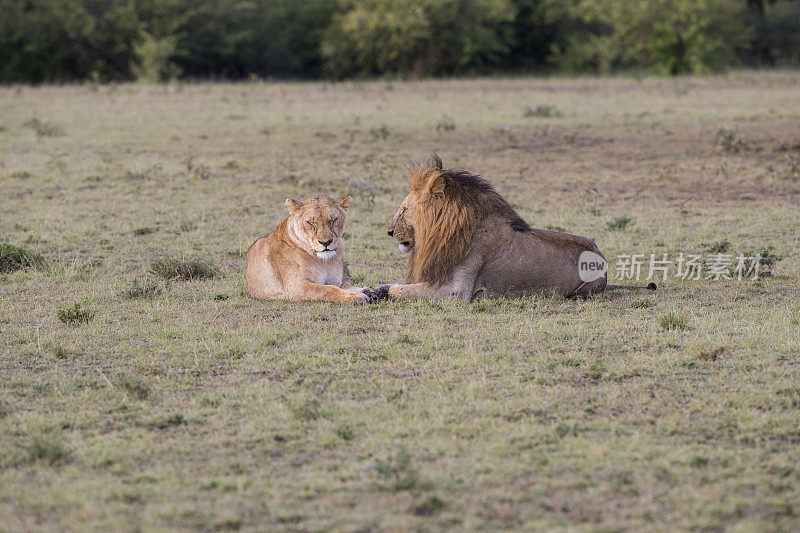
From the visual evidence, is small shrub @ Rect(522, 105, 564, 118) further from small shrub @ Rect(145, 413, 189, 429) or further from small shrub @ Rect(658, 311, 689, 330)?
small shrub @ Rect(145, 413, 189, 429)

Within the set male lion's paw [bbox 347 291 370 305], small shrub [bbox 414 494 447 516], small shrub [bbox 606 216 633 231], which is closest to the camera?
small shrub [bbox 414 494 447 516]

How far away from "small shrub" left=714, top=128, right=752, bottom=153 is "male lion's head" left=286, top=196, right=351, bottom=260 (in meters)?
11.4

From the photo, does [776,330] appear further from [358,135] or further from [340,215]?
[358,135]

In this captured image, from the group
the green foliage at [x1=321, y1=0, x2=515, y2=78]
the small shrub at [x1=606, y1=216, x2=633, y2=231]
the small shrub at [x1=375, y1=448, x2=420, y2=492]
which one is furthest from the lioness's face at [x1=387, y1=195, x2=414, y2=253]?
the green foliage at [x1=321, y1=0, x2=515, y2=78]

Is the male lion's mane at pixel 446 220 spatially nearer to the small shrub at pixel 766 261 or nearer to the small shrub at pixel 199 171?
the small shrub at pixel 766 261

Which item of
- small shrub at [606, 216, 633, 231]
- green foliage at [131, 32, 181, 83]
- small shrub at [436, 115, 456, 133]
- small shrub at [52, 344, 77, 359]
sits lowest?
small shrub at [52, 344, 77, 359]

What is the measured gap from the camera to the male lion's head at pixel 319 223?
309 inches

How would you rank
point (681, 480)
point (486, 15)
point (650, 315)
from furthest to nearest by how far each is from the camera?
point (486, 15)
point (650, 315)
point (681, 480)

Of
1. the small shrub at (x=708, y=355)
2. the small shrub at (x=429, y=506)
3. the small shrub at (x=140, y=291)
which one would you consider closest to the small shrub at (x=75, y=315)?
the small shrub at (x=140, y=291)

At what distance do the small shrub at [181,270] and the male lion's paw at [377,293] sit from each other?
199 centimetres

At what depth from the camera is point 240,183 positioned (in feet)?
49.5

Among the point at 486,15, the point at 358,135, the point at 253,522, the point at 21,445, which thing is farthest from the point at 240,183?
the point at 486,15

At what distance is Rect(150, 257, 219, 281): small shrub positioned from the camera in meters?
9.42

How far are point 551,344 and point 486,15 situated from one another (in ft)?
130
